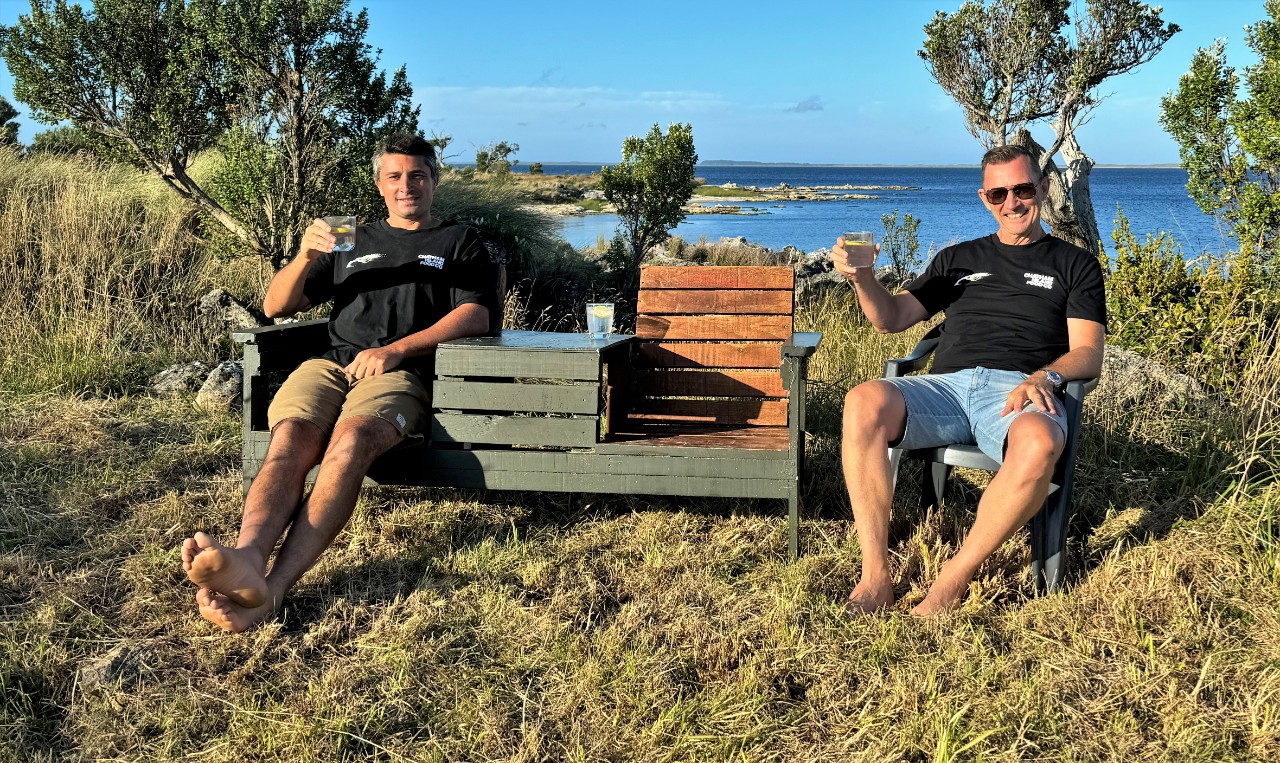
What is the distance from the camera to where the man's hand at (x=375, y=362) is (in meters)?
3.44

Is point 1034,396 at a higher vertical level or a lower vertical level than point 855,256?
lower

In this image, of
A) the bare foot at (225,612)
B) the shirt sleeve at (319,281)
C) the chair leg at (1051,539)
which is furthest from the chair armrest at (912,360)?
the bare foot at (225,612)

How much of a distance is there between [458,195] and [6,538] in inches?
256

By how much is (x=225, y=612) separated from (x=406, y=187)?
5.80 ft

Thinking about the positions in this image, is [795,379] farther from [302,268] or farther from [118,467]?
[118,467]

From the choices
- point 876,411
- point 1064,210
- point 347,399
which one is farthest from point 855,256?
point 1064,210

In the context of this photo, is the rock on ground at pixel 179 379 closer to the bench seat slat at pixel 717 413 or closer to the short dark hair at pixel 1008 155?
the bench seat slat at pixel 717 413

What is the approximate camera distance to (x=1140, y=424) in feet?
14.3

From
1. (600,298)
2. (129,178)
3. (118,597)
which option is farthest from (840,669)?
(129,178)

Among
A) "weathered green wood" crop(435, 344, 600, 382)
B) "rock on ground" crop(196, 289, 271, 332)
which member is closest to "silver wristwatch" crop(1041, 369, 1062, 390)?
"weathered green wood" crop(435, 344, 600, 382)

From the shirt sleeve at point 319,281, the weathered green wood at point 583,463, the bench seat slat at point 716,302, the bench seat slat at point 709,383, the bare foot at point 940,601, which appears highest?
the shirt sleeve at point 319,281

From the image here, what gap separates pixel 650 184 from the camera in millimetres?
10094

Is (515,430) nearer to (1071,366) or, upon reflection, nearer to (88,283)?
(1071,366)

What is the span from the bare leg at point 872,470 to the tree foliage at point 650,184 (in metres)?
7.00
